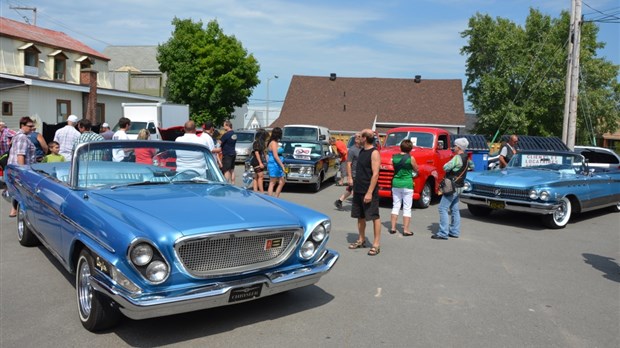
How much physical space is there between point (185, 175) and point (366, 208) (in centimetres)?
264

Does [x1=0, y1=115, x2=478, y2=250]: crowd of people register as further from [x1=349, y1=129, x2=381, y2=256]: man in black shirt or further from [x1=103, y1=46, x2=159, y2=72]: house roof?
[x1=103, y1=46, x2=159, y2=72]: house roof

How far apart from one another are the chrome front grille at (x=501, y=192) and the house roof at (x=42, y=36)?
104 ft

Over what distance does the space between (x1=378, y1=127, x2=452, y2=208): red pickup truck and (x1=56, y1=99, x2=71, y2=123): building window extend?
23010mm

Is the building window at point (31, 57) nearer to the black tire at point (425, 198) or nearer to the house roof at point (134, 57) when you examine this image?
the house roof at point (134, 57)

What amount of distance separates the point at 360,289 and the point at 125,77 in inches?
2095

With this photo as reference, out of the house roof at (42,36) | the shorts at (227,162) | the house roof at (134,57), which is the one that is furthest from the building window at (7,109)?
the house roof at (134,57)

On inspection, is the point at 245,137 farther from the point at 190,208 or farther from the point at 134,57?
the point at 134,57

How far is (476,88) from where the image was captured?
4419 centimetres

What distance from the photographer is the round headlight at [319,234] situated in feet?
15.6

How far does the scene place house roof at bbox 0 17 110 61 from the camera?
32750 millimetres

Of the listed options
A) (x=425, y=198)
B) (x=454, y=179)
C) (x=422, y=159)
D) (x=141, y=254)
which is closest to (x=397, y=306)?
(x=141, y=254)

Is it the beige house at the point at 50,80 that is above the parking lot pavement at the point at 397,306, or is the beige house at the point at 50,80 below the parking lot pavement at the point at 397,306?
above

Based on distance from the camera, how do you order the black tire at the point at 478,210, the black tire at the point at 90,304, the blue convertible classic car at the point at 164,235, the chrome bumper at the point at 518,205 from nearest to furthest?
the blue convertible classic car at the point at 164,235 < the black tire at the point at 90,304 < the chrome bumper at the point at 518,205 < the black tire at the point at 478,210

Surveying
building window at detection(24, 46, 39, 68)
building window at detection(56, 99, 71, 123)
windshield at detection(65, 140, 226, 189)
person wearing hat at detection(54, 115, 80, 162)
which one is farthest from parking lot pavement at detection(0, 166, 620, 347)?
building window at detection(24, 46, 39, 68)
